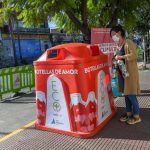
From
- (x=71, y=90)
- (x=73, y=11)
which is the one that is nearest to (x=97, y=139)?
(x=71, y=90)

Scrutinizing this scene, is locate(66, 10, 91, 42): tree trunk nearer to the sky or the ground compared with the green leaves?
nearer to the ground

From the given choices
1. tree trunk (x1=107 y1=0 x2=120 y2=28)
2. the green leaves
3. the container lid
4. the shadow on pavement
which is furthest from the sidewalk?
tree trunk (x1=107 y1=0 x2=120 y2=28)

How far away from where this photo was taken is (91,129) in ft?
18.4

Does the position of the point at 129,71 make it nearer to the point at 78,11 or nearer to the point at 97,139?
the point at 97,139

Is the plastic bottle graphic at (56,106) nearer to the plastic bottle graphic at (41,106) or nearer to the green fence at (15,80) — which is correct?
the plastic bottle graphic at (41,106)

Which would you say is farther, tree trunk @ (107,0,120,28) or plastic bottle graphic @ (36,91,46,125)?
tree trunk @ (107,0,120,28)

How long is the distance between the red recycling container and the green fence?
16.4 feet

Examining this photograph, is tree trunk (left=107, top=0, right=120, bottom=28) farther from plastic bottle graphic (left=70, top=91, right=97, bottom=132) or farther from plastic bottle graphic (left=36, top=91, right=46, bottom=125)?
plastic bottle graphic (left=70, top=91, right=97, bottom=132)

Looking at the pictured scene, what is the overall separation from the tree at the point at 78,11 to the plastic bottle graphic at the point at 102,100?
2.54 metres

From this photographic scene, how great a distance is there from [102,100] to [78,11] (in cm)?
428

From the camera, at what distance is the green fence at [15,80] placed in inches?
428

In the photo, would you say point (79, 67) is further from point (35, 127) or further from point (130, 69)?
point (35, 127)

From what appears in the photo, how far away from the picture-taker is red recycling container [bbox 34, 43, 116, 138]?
5.52 metres

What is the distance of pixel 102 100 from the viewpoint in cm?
616
